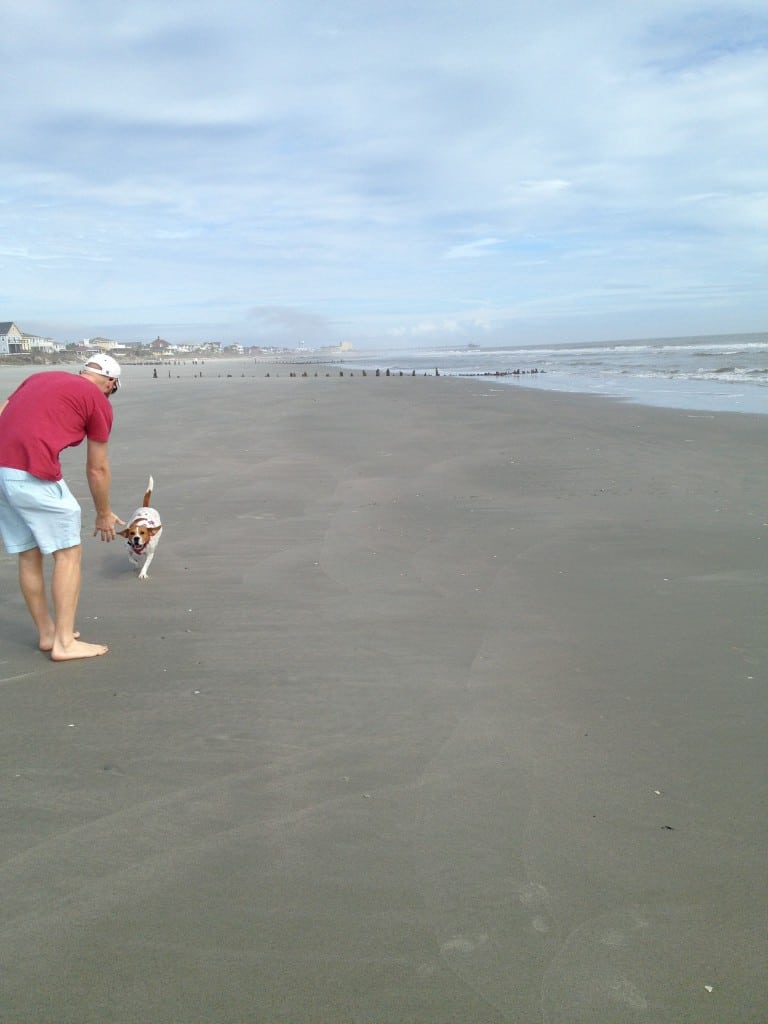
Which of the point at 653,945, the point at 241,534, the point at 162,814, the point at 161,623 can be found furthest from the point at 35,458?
the point at 653,945

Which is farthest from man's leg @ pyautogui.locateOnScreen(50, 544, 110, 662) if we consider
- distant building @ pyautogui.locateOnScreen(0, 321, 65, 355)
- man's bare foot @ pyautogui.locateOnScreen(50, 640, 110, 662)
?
distant building @ pyautogui.locateOnScreen(0, 321, 65, 355)

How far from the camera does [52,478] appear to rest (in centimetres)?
404

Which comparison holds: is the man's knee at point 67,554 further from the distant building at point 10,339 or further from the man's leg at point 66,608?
the distant building at point 10,339

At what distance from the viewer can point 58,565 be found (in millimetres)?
4223

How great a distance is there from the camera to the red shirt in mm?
3949

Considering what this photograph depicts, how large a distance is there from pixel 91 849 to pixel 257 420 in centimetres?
1491

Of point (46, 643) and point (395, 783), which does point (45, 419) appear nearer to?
point (46, 643)

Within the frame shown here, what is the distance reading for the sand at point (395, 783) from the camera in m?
2.06

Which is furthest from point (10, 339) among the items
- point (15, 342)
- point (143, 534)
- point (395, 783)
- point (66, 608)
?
point (395, 783)

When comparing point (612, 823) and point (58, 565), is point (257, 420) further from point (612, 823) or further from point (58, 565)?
point (612, 823)

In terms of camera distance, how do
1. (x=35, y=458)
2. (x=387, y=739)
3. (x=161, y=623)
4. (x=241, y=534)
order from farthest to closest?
(x=241, y=534) < (x=161, y=623) < (x=35, y=458) < (x=387, y=739)

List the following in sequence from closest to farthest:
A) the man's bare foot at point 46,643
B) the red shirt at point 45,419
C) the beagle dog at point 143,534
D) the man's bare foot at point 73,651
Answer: the red shirt at point 45,419, the man's bare foot at point 73,651, the man's bare foot at point 46,643, the beagle dog at point 143,534

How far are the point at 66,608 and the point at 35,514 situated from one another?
21.2 inches

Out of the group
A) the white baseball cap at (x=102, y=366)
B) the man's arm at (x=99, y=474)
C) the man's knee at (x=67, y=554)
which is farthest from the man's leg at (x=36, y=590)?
the white baseball cap at (x=102, y=366)
